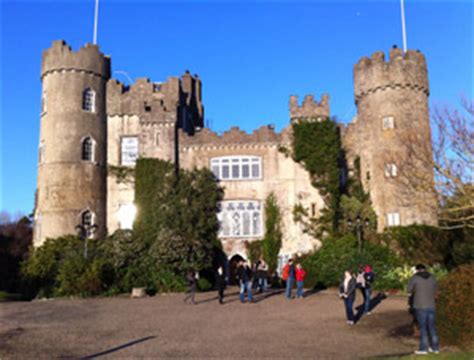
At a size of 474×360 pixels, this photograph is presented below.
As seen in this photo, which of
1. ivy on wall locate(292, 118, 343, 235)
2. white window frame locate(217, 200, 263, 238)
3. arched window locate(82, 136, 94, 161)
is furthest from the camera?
arched window locate(82, 136, 94, 161)

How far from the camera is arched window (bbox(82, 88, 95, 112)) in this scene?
32062 mm

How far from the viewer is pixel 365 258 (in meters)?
25.6

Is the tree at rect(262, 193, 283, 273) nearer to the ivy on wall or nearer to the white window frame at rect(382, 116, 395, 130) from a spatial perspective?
the ivy on wall

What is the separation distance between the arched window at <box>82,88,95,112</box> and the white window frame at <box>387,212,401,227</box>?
66.2 feet

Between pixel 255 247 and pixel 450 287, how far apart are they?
63.1 feet

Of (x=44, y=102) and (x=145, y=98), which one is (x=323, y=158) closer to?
(x=145, y=98)

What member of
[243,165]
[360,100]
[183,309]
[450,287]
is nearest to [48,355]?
[183,309]

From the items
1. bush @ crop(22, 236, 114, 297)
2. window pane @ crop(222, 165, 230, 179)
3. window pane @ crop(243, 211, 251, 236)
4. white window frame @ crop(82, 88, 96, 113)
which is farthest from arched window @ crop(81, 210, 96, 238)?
window pane @ crop(243, 211, 251, 236)

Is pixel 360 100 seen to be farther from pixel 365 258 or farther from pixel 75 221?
pixel 75 221

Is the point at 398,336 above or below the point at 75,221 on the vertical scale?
below

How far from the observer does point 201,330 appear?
13.7 metres

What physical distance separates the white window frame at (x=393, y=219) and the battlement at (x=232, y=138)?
848 cm

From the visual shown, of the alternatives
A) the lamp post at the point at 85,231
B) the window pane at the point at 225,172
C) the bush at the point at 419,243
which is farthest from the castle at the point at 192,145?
the bush at the point at 419,243

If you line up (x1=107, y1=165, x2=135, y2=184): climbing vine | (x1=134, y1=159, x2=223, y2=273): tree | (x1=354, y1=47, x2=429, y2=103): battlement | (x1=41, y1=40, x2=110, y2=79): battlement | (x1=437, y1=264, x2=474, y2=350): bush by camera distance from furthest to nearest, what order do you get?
(x1=41, y1=40, x2=110, y2=79): battlement
(x1=107, y1=165, x2=135, y2=184): climbing vine
(x1=354, y1=47, x2=429, y2=103): battlement
(x1=134, y1=159, x2=223, y2=273): tree
(x1=437, y1=264, x2=474, y2=350): bush
